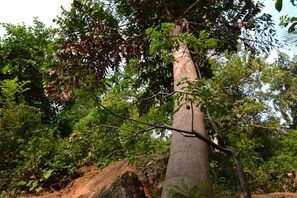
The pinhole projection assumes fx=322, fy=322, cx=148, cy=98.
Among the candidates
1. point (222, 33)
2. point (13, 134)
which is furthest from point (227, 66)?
point (13, 134)

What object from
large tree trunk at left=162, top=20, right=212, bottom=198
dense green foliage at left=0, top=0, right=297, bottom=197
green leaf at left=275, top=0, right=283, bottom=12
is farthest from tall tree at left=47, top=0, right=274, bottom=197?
green leaf at left=275, top=0, right=283, bottom=12

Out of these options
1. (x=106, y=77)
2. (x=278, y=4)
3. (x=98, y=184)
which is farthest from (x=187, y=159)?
(x=106, y=77)

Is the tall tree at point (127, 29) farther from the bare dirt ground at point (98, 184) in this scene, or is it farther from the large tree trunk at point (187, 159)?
the large tree trunk at point (187, 159)

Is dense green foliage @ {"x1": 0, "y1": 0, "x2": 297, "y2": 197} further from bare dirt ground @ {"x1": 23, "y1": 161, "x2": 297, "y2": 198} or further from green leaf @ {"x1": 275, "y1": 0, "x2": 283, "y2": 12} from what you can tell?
green leaf @ {"x1": 275, "y1": 0, "x2": 283, "y2": 12}

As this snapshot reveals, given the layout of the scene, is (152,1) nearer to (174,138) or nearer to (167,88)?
(167,88)

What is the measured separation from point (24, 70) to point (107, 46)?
4369 mm

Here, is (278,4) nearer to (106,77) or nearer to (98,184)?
(98,184)

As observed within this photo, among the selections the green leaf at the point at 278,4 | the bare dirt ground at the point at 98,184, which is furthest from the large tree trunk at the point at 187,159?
the bare dirt ground at the point at 98,184

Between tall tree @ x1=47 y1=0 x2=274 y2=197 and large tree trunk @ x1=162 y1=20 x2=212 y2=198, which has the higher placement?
tall tree @ x1=47 y1=0 x2=274 y2=197

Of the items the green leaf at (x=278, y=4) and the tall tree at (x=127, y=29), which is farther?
the tall tree at (x=127, y=29)

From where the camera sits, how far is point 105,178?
15.4 ft

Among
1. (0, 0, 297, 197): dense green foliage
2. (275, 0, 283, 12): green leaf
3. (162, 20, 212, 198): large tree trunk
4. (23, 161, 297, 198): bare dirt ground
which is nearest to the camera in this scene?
(275, 0, 283, 12): green leaf

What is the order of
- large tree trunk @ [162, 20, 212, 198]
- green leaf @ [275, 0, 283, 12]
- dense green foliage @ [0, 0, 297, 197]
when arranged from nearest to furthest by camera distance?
green leaf @ [275, 0, 283, 12], large tree trunk @ [162, 20, 212, 198], dense green foliage @ [0, 0, 297, 197]

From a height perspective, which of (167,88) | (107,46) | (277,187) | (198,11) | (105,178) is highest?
(198,11)
